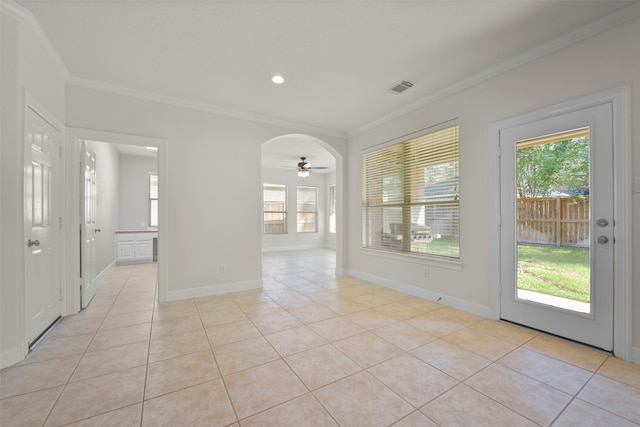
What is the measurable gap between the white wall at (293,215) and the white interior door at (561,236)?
23.8ft

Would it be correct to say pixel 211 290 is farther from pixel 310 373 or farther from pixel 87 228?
pixel 310 373

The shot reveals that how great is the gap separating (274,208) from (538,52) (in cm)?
794

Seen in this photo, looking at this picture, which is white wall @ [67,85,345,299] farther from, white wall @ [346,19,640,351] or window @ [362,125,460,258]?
white wall @ [346,19,640,351]

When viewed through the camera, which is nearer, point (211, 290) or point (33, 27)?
point (33, 27)

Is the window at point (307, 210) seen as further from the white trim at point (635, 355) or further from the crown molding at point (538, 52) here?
the white trim at point (635, 355)

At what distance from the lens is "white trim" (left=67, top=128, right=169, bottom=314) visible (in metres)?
3.15

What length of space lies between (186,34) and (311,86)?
1.49m

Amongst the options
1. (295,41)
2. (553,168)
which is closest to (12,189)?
(295,41)

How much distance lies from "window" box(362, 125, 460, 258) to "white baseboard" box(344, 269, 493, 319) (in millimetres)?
550

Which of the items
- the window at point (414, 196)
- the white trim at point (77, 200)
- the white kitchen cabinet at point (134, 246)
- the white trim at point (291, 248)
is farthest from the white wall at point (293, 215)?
the white trim at point (77, 200)

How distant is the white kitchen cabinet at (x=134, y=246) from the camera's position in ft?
20.6

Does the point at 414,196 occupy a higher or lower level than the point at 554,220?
higher

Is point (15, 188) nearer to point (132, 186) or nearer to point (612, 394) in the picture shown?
point (612, 394)

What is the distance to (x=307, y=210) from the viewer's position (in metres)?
10.0
